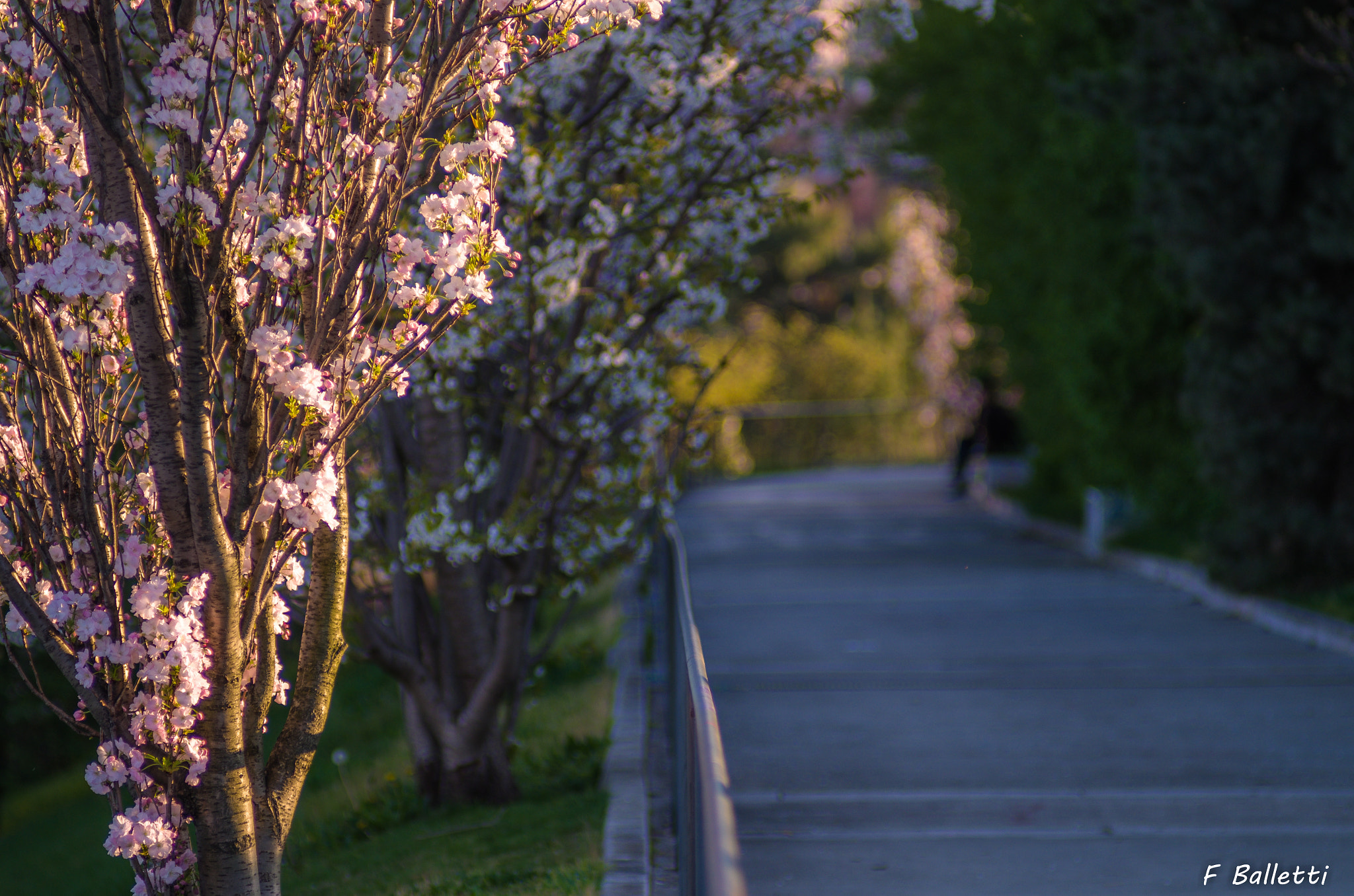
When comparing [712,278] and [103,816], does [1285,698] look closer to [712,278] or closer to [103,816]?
[712,278]

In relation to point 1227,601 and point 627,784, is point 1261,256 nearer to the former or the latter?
point 1227,601

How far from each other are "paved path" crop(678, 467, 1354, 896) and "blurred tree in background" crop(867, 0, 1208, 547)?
5.34 feet

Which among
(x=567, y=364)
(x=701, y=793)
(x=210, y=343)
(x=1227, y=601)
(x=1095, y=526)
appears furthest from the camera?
(x=1095, y=526)

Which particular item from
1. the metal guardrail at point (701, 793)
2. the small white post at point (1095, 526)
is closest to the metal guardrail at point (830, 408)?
the small white post at point (1095, 526)

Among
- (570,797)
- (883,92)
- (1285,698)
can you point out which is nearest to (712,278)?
(570,797)

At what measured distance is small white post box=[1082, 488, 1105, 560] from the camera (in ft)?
52.6

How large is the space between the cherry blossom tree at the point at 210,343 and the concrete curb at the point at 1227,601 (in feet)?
Result: 25.9

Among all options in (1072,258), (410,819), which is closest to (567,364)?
(410,819)

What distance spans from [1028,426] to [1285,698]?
1122cm

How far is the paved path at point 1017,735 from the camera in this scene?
5.78m

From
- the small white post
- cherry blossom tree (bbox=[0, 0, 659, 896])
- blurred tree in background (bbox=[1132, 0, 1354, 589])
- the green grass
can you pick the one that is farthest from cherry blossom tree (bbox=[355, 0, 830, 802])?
the small white post

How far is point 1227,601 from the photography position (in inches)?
482

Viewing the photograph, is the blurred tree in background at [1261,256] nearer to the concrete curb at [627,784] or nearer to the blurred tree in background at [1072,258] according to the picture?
the blurred tree in background at [1072,258]

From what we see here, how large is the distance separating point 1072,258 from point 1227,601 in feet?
15.2
